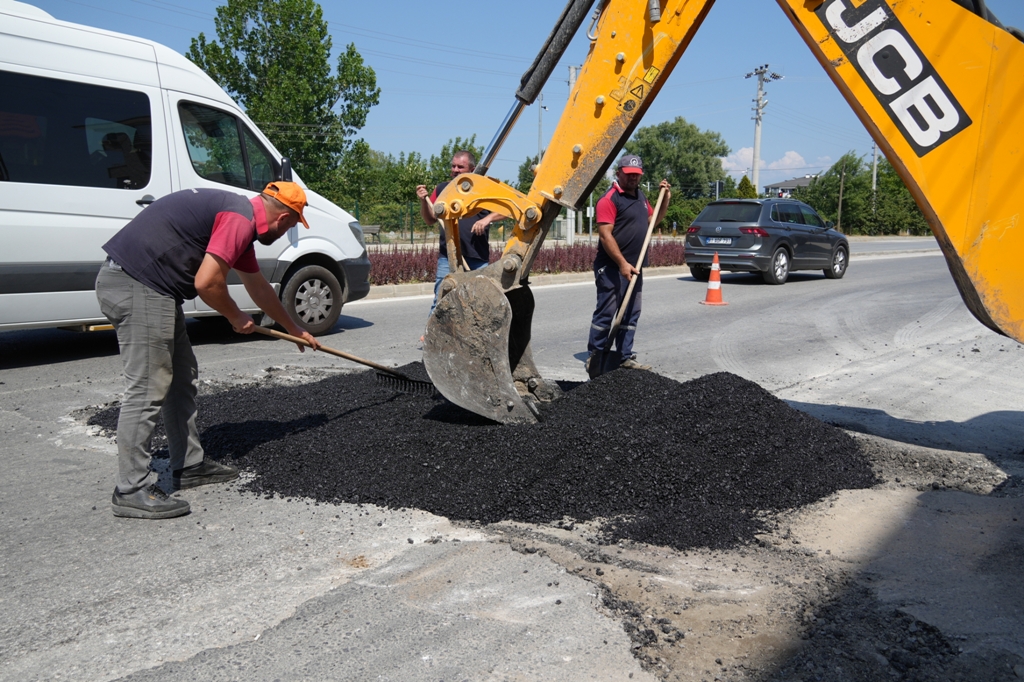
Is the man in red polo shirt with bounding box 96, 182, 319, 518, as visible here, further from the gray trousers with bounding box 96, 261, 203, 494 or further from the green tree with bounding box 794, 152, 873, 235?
the green tree with bounding box 794, 152, 873, 235

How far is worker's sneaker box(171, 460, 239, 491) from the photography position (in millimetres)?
4312

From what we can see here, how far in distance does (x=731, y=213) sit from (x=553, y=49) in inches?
528

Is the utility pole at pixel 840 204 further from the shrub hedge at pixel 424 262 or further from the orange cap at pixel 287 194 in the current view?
the orange cap at pixel 287 194

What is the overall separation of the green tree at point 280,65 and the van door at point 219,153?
931 inches

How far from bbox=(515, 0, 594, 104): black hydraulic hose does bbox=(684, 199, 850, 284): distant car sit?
12.4 m

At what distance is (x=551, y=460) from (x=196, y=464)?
1.97 meters

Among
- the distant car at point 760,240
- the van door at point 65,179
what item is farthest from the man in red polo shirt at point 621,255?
the distant car at point 760,240

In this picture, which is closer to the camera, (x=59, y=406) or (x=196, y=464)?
(x=196, y=464)

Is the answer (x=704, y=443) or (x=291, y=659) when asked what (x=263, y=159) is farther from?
(x=291, y=659)

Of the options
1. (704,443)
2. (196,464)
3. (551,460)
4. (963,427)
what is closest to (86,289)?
(196,464)

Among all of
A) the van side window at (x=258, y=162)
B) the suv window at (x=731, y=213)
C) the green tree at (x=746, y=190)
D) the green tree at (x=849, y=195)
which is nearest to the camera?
the van side window at (x=258, y=162)

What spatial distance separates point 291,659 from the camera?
264cm

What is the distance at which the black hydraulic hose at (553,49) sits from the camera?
16.0ft

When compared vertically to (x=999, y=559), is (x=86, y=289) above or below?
above
